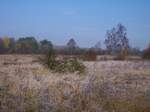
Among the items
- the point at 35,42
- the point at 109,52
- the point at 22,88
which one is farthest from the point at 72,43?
the point at 22,88

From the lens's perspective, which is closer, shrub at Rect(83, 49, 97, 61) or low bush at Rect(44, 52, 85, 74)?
low bush at Rect(44, 52, 85, 74)

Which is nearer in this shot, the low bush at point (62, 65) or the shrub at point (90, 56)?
the low bush at point (62, 65)

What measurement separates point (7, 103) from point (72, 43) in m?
82.6

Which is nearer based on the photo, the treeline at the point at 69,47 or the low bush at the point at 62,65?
the low bush at the point at 62,65

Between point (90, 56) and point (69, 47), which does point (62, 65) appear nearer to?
point (90, 56)

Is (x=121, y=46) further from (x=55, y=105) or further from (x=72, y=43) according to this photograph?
(x=55, y=105)

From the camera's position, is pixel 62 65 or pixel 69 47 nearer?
pixel 62 65

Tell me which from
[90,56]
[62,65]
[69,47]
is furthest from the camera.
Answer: [69,47]

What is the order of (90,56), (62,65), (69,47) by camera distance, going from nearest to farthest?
(62,65) → (90,56) → (69,47)

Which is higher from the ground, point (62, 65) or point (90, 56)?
point (90, 56)

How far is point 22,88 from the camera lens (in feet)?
28.2

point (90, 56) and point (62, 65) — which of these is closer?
point (62, 65)

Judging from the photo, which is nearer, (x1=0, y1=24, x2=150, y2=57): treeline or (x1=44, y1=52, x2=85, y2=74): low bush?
(x1=44, y1=52, x2=85, y2=74): low bush

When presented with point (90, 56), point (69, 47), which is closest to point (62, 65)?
point (90, 56)
